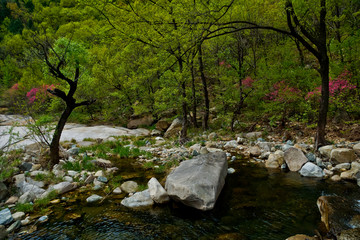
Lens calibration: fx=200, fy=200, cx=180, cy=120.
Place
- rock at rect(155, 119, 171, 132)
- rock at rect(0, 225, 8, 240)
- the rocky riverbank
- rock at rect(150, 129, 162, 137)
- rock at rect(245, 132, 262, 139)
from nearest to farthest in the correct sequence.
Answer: rock at rect(0, 225, 8, 240) → the rocky riverbank → rock at rect(245, 132, 262, 139) → rock at rect(150, 129, 162, 137) → rock at rect(155, 119, 171, 132)

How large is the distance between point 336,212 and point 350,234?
762 millimetres

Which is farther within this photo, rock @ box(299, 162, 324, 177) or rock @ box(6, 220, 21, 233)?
rock @ box(299, 162, 324, 177)

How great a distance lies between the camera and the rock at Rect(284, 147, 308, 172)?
723 cm

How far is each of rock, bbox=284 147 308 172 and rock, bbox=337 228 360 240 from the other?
3.95 metres

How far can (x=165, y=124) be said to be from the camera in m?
19.3

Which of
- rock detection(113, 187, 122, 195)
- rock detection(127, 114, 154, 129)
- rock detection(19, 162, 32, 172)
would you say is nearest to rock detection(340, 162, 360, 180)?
rock detection(113, 187, 122, 195)

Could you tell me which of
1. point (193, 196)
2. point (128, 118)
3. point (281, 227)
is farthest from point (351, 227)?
point (128, 118)

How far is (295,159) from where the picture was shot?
7.38 m

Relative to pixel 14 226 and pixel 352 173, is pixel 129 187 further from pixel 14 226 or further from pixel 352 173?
pixel 352 173

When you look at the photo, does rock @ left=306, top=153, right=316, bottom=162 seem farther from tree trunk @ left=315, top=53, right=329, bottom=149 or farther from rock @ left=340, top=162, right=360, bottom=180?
rock @ left=340, top=162, right=360, bottom=180

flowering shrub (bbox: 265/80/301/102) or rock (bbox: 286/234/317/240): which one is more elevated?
flowering shrub (bbox: 265/80/301/102)

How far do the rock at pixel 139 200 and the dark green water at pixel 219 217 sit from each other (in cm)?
18

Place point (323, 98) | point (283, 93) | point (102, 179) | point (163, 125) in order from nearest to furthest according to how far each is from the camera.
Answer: point (102, 179)
point (323, 98)
point (283, 93)
point (163, 125)

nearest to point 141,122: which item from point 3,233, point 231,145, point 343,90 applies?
point 231,145
